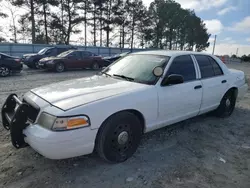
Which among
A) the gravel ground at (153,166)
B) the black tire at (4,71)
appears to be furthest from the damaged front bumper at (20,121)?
the black tire at (4,71)

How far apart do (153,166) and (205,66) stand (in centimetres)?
246

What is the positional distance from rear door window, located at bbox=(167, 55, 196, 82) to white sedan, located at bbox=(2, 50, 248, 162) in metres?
0.02

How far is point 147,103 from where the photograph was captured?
10.3 feet

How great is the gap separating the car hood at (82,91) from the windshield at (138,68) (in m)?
0.18

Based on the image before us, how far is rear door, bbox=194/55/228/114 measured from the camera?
4207 millimetres

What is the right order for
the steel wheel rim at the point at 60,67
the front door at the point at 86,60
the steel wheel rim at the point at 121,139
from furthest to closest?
the front door at the point at 86,60, the steel wheel rim at the point at 60,67, the steel wheel rim at the point at 121,139

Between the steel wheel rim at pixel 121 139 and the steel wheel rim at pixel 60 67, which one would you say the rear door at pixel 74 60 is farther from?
the steel wheel rim at pixel 121 139

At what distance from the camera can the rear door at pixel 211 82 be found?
421 centimetres

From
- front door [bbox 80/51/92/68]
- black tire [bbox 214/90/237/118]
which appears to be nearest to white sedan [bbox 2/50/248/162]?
black tire [bbox 214/90/237/118]

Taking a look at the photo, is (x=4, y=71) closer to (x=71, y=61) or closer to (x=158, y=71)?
(x=71, y=61)

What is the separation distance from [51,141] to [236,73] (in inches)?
183

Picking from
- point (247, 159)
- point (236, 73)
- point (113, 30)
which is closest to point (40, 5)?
point (113, 30)

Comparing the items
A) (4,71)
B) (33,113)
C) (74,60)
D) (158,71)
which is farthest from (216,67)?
(74,60)

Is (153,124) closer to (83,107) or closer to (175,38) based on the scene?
(83,107)
